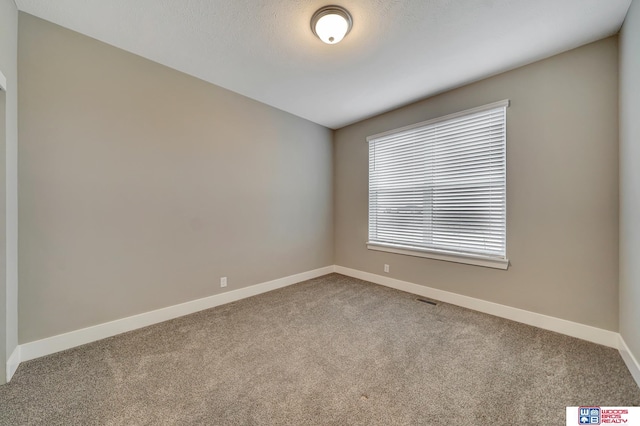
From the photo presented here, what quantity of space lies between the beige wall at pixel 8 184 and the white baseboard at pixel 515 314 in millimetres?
3720

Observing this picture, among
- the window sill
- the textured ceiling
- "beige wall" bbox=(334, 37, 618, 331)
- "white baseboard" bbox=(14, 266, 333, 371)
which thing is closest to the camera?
the textured ceiling

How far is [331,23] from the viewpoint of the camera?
1.83m

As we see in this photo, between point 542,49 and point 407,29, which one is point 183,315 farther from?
point 542,49

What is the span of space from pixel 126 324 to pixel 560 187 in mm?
4313

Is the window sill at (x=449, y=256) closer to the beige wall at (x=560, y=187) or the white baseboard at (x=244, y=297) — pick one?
the beige wall at (x=560, y=187)

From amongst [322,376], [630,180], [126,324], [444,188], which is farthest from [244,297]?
[630,180]

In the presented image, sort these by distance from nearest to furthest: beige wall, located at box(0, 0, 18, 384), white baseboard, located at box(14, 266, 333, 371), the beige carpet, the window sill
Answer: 1. the beige carpet
2. beige wall, located at box(0, 0, 18, 384)
3. white baseboard, located at box(14, 266, 333, 371)
4. the window sill

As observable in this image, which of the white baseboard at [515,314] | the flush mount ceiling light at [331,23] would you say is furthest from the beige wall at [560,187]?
the flush mount ceiling light at [331,23]

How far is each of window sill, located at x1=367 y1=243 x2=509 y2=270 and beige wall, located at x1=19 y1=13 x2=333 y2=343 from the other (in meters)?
1.70

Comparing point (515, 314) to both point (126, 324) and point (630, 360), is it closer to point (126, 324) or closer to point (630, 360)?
point (630, 360)

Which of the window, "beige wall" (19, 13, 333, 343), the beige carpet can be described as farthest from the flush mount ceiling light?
the beige carpet

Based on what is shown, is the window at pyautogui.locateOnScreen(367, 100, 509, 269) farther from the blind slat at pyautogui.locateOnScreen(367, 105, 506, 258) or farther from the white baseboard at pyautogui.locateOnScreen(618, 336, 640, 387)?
the white baseboard at pyautogui.locateOnScreen(618, 336, 640, 387)

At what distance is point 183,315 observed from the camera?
2.65 m

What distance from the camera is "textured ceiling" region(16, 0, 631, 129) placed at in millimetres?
1771
